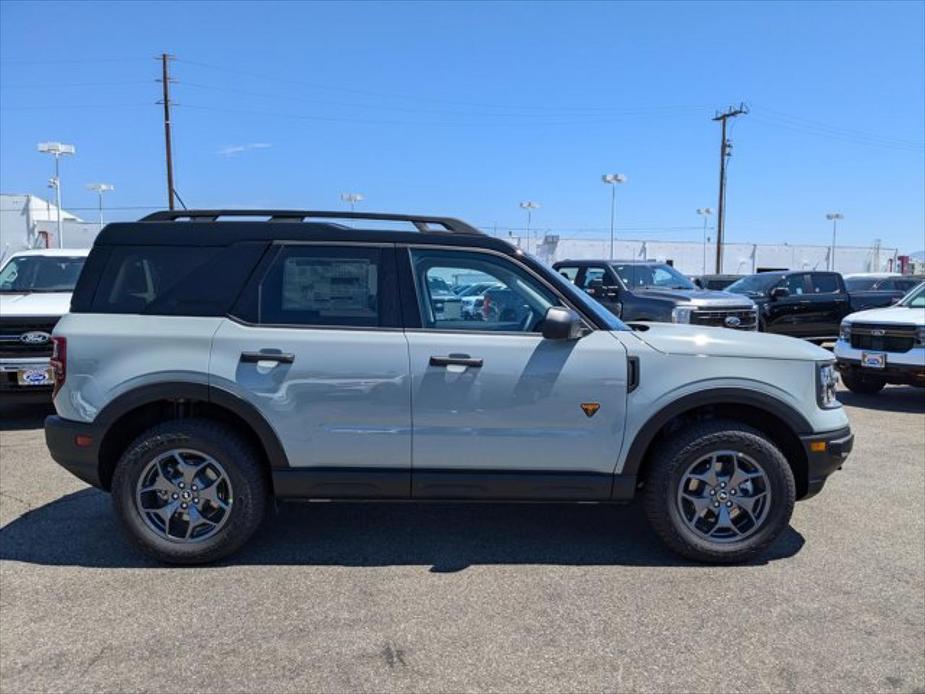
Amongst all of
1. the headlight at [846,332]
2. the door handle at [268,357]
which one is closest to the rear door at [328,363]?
the door handle at [268,357]

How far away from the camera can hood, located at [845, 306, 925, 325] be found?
8844 millimetres

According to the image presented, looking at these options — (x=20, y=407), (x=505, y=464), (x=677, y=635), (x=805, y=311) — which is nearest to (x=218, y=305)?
(x=505, y=464)

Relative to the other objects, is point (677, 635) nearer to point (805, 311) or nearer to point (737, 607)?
point (737, 607)


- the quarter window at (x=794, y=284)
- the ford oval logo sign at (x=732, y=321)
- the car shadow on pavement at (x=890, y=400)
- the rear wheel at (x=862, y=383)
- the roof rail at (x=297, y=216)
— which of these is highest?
the roof rail at (x=297, y=216)

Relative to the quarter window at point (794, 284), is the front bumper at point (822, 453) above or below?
below

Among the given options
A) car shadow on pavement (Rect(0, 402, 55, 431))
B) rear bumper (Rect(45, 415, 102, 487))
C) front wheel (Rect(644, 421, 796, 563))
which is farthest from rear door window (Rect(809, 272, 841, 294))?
rear bumper (Rect(45, 415, 102, 487))

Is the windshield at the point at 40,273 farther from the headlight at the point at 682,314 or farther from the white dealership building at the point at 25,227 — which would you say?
the white dealership building at the point at 25,227

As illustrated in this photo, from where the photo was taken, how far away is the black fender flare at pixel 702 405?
3.98m

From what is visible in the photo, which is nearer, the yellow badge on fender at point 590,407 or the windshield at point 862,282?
the yellow badge on fender at point 590,407

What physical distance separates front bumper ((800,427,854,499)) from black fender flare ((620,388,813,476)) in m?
0.08

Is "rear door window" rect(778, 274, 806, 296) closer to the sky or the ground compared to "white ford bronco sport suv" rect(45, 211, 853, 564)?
closer to the sky

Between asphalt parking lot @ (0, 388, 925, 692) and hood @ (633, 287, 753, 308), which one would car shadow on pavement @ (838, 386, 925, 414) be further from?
asphalt parking lot @ (0, 388, 925, 692)

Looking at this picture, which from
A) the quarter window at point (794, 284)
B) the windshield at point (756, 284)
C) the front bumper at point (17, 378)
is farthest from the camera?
the windshield at point (756, 284)

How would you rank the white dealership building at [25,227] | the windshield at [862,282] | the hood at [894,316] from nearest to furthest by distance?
1. the hood at [894,316]
2. the windshield at [862,282]
3. the white dealership building at [25,227]
